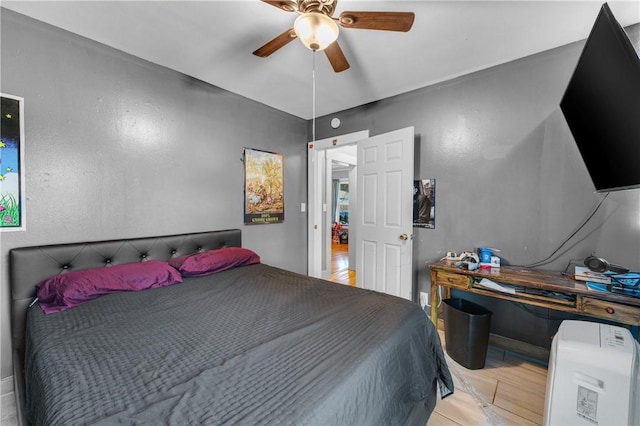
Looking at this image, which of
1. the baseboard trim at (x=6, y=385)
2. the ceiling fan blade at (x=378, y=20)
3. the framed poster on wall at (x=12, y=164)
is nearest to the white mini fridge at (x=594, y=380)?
the ceiling fan blade at (x=378, y=20)

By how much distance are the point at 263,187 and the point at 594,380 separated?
3.03 meters

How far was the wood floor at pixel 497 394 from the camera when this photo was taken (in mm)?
1564

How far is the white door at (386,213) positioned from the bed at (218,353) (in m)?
1.13

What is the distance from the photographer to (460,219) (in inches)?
101

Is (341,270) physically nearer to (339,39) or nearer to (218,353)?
(339,39)

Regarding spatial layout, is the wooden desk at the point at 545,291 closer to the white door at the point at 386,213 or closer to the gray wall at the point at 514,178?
the gray wall at the point at 514,178

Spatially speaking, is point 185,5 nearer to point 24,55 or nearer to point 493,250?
point 24,55

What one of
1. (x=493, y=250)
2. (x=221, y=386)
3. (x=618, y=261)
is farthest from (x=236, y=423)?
(x=618, y=261)

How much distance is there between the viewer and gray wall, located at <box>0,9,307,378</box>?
1.71 m

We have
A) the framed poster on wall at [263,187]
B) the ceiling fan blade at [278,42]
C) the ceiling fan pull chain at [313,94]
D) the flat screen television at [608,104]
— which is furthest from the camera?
the framed poster on wall at [263,187]

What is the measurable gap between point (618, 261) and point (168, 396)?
112 inches

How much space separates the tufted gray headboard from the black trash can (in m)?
2.44

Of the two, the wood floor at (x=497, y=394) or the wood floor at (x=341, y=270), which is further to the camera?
the wood floor at (x=341, y=270)

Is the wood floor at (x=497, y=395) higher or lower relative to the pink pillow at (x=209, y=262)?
lower
